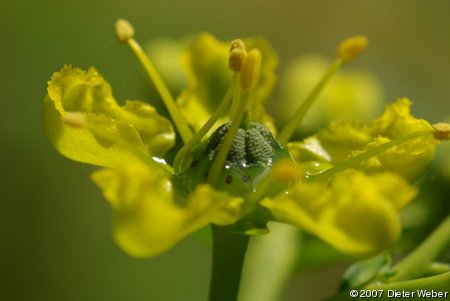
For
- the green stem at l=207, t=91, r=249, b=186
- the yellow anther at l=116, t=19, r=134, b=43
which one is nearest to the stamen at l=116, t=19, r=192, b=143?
the yellow anther at l=116, t=19, r=134, b=43

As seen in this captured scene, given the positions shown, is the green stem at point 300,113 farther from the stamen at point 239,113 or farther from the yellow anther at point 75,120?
the yellow anther at point 75,120

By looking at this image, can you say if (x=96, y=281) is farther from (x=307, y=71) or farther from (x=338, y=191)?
(x=338, y=191)

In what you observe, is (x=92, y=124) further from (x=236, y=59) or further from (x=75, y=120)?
(x=236, y=59)

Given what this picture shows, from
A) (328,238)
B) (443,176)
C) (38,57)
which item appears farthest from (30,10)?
(328,238)

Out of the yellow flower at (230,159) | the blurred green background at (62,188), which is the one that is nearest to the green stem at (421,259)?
the yellow flower at (230,159)

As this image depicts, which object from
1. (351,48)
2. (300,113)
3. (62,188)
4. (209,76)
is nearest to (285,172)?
(300,113)

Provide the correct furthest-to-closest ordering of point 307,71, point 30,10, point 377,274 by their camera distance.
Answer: point 30,10 < point 307,71 < point 377,274
